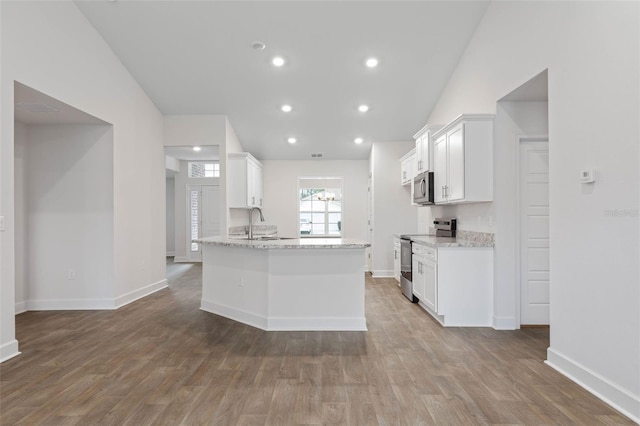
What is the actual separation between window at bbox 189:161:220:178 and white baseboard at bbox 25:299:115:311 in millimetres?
5418

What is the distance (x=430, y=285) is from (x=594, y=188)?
203 cm

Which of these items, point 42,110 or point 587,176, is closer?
point 587,176

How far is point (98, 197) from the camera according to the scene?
14.8 ft

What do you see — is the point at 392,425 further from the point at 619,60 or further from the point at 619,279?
the point at 619,60

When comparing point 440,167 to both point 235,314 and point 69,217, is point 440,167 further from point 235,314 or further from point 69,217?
point 69,217

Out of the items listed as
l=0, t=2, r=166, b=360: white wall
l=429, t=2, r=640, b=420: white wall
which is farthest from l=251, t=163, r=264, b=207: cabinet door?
l=429, t=2, r=640, b=420: white wall

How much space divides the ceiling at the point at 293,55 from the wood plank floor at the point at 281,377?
3.38 meters

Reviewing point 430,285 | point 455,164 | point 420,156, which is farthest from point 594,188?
point 420,156

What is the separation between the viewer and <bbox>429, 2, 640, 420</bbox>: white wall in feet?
6.90

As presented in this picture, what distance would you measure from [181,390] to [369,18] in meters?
4.16

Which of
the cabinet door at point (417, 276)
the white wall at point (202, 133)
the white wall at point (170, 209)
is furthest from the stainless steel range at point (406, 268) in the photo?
the white wall at point (170, 209)

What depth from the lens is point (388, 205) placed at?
6.83 meters

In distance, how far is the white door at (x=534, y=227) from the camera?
374 centimetres

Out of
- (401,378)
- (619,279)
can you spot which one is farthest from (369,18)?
(401,378)
